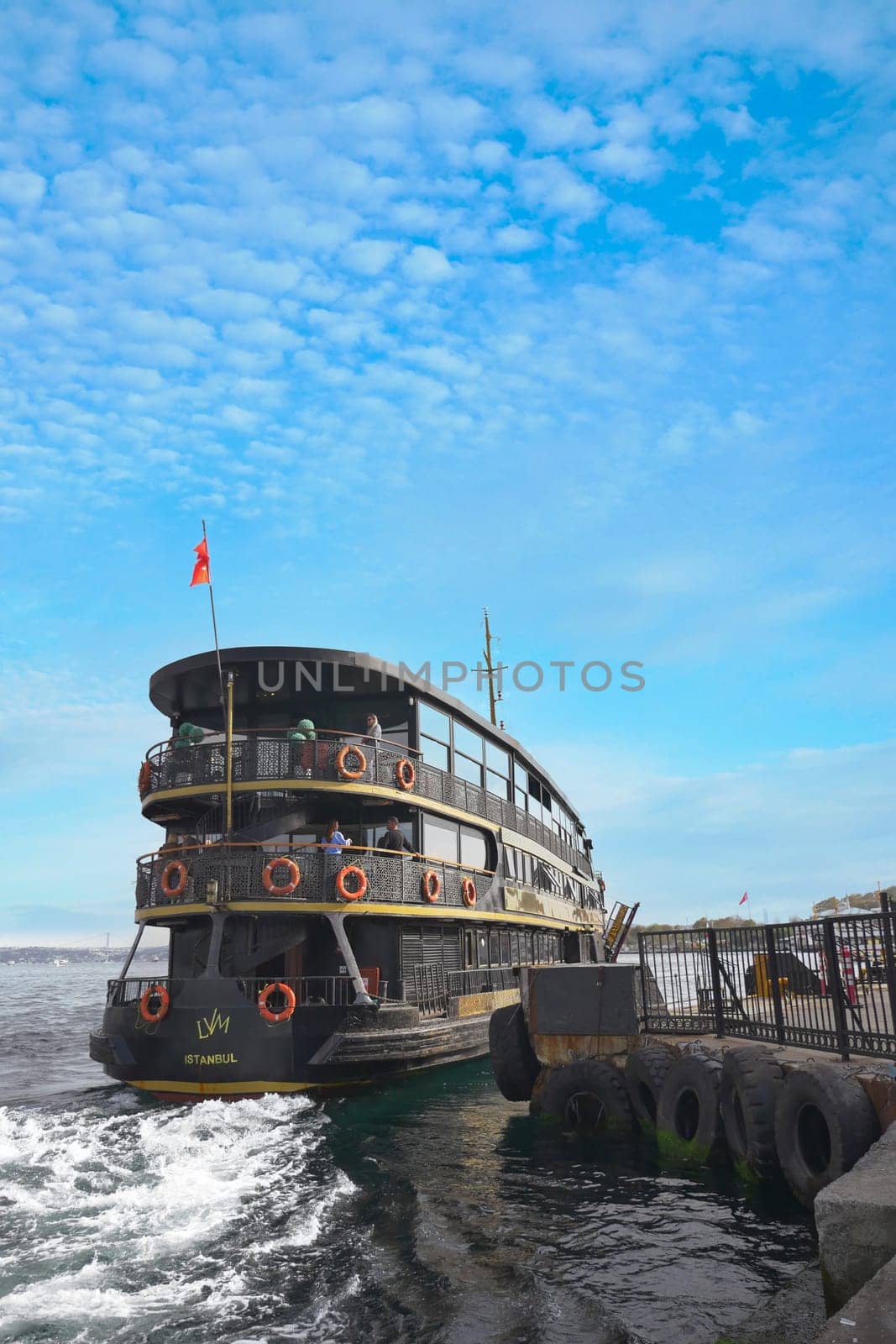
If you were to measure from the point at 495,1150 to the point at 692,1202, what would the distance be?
132 inches

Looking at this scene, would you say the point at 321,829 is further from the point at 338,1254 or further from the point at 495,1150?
the point at 338,1254

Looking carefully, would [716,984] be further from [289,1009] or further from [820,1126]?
[289,1009]

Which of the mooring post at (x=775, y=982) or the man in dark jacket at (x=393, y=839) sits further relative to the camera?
the man in dark jacket at (x=393, y=839)

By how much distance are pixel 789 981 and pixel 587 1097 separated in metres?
3.27

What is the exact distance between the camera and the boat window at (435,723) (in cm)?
2203

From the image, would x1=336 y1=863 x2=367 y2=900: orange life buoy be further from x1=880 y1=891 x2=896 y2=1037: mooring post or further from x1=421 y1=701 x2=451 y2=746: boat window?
x1=880 y1=891 x2=896 y2=1037: mooring post

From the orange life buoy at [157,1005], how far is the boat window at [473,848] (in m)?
8.89

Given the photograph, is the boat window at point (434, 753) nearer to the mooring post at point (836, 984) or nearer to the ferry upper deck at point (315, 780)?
the ferry upper deck at point (315, 780)

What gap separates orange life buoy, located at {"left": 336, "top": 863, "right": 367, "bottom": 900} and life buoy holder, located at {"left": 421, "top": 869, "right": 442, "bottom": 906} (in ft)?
6.96

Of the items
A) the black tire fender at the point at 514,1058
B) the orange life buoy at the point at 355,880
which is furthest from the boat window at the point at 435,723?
the black tire fender at the point at 514,1058

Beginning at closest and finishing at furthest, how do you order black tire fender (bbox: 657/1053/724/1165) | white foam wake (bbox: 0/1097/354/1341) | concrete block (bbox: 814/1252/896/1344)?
concrete block (bbox: 814/1252/896/1344) → white foam wake (bbox: 0/1097/354/1341) → black tire fender (bbox: 657/1053/724/1165)

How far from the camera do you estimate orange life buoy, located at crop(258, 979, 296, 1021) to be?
15.6m

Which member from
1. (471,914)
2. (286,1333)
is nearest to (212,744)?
(471,914)

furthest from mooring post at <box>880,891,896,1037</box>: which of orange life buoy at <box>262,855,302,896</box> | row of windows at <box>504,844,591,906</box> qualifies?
row of windows at <box>504,844,591,906</box>
